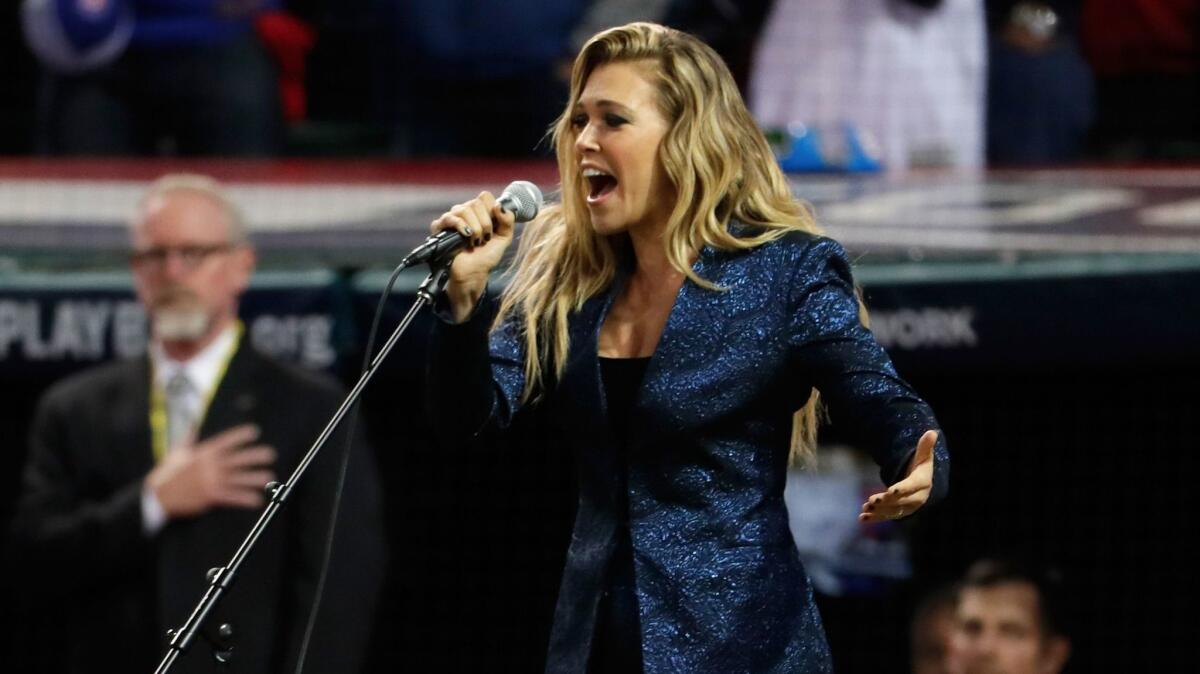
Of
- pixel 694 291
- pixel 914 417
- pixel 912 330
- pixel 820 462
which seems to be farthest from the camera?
pixel 820 462

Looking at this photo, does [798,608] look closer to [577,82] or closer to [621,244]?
[621,244]

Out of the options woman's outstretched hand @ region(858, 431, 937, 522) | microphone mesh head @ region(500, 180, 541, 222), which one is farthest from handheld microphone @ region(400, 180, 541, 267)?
woman's outstretched hand @ region(858, 431, 937, 522)

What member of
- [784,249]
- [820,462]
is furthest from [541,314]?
[820,462]

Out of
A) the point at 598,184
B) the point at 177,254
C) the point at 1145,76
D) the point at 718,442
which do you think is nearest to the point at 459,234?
the point at 598,184

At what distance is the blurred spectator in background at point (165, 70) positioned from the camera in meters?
6.50

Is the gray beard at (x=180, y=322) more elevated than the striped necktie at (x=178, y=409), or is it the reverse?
the gray beard at (x=180, y=322)

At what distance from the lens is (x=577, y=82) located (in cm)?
325

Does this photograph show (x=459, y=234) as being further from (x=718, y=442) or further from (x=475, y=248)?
(x=718, y=442)

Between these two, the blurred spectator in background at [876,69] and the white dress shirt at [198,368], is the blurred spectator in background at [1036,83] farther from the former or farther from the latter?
the white dress shirt at [198,368]

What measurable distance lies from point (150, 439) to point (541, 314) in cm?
217

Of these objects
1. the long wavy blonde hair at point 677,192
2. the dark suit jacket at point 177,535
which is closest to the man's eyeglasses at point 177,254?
the dark suit jacket at point 177,535

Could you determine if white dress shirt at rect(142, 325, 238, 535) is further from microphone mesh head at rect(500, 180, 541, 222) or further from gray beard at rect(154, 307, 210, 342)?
microphone mesh head at rect(500, 180, 541, 222)

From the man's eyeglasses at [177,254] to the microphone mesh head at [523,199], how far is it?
2.17m

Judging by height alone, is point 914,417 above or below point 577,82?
below
